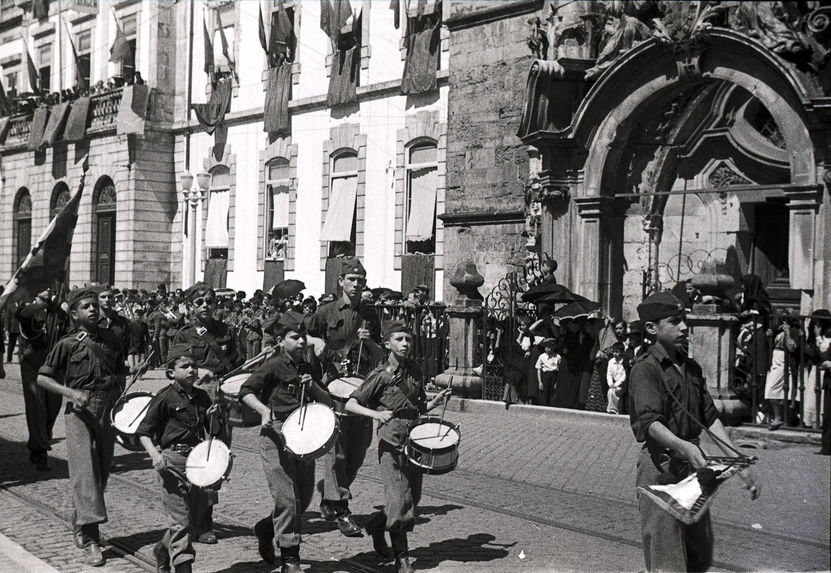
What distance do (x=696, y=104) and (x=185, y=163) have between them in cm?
1950

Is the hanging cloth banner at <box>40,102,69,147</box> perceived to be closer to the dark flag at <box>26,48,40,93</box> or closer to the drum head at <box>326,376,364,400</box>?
the dark flag at <box>26,48,40,93</box>

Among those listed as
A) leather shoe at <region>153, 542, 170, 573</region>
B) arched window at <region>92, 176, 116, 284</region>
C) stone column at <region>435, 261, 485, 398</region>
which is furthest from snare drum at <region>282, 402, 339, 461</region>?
arched window at <region>92, 176, 116, 284</region>

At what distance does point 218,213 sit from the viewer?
32.9 metres

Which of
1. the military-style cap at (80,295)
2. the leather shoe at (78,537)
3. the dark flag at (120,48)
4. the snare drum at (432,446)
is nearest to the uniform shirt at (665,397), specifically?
the snare drum at (432,446)

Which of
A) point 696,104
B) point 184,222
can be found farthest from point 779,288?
point 184,222

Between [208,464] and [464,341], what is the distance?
1098cm

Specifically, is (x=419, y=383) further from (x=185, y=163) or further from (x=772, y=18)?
(x=185, y=163)

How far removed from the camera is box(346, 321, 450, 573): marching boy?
7387 mm

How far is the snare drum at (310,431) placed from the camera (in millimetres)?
7328

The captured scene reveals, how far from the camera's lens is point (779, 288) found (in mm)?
17938

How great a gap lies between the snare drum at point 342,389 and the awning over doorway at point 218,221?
23.8 meters

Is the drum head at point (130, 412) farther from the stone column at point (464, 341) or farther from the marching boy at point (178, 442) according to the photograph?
the stone column at point (464, 341)

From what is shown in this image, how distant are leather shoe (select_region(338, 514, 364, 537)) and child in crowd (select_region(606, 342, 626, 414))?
7.26m

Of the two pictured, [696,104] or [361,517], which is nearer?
[361,517]
